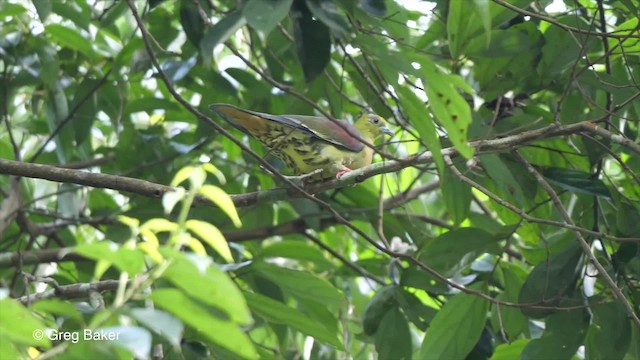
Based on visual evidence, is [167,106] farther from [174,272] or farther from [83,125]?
[174,272]

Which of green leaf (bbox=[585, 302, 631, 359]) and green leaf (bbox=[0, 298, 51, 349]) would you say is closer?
green leaf (bbox=[0, 298, 51, 349])

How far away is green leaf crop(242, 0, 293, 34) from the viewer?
2754 millimetres

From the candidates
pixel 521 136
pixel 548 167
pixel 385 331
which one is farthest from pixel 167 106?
pixel 521 136

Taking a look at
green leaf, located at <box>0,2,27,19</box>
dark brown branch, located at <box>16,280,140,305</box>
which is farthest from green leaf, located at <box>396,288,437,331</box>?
green leaf, located at <box>0,2,27,19</box>

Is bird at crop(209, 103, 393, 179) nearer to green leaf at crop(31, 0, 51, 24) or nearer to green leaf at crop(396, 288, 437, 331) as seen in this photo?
green leaf at crop(396, 288, 437, 331)

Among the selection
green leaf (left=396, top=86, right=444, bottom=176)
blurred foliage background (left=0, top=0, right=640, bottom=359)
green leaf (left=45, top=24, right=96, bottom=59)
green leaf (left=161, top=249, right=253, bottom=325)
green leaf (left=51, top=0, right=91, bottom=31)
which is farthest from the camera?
green leaf (left=45, top=24, right=96, bottom=59)

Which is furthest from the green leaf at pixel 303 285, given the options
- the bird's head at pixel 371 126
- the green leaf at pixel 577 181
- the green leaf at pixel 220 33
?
the bird's head at pixel 371 126

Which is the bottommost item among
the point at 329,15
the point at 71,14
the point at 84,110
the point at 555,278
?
the point at 555,278

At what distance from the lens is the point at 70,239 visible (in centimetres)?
480

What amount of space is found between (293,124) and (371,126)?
1053 mm

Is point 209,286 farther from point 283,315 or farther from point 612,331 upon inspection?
point 612,331

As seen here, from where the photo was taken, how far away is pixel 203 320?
5.13 ft

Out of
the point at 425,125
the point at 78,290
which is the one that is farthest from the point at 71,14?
the point at 425,125

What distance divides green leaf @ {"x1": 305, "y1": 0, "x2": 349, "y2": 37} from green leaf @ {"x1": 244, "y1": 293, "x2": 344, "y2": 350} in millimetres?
887
